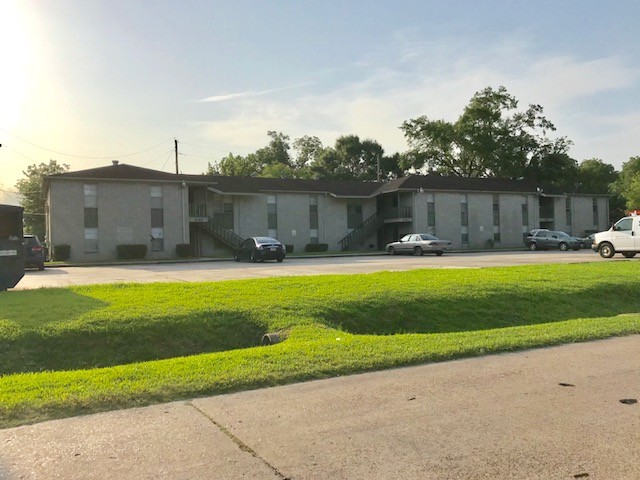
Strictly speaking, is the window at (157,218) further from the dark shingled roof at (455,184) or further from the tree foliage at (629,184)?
the tree foliage at (629,184)

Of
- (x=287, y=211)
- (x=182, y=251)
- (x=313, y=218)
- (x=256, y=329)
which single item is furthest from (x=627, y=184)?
(x=256, y=329)

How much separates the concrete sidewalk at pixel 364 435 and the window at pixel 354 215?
42952mm

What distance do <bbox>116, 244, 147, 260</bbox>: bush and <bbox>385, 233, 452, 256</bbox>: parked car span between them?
58.2ft

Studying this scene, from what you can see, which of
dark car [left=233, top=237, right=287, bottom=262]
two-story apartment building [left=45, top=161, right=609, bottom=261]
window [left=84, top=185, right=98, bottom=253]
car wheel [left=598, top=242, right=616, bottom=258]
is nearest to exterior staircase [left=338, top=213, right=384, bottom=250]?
two-story apartment building [left=45, top=161, right=609, bottom=261]

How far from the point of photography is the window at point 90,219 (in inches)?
1451

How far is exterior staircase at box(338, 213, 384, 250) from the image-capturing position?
47344 millimetres

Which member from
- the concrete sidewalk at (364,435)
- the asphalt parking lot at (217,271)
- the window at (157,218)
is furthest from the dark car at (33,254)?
the concrete sidewalk at (364,435)

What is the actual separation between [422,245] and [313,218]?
481 inches

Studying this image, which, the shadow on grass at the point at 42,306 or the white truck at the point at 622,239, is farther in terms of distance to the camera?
the white truck at the point at 622,239

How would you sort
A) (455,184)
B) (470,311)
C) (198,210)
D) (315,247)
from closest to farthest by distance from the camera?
(470,311) < (198,210) < (315,247) < (455,184)

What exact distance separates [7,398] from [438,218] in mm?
45583

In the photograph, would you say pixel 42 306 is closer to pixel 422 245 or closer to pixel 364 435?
pixel 364 435

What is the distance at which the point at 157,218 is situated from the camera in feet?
128

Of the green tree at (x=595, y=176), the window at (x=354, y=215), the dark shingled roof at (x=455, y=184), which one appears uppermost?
the green tree at (x=595, y=176)
